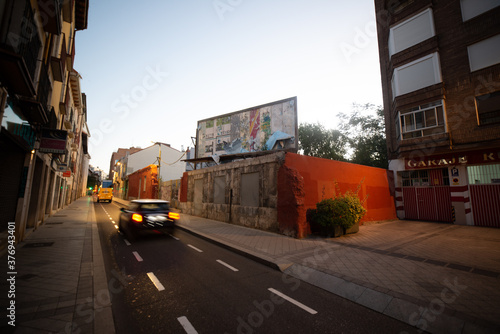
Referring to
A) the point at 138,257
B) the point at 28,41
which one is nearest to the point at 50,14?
the point at 28,41

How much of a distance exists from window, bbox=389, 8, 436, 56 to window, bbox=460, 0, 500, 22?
157cm

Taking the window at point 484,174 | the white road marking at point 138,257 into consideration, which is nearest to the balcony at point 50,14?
the white road marking at point 138,257

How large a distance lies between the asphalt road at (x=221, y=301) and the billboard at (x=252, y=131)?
1124 centimetres

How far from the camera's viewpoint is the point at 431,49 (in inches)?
564

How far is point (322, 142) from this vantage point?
98.5ft

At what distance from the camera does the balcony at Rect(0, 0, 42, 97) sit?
4.04m

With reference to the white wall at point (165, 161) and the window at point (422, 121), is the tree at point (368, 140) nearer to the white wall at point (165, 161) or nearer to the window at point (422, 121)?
the window at point (422, 121)

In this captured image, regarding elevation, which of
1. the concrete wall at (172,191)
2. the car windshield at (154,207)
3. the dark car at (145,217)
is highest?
the concrete wall at (172,191)

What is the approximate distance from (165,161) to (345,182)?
37.6 metres

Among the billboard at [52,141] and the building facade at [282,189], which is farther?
the building facade at [282,189]

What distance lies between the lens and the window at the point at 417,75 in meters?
14.3

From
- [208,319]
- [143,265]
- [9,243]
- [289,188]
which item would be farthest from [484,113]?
[9,243]

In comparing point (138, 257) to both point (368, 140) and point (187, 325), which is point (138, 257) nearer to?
point (187, 325)

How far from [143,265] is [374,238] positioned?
8.81 meters
